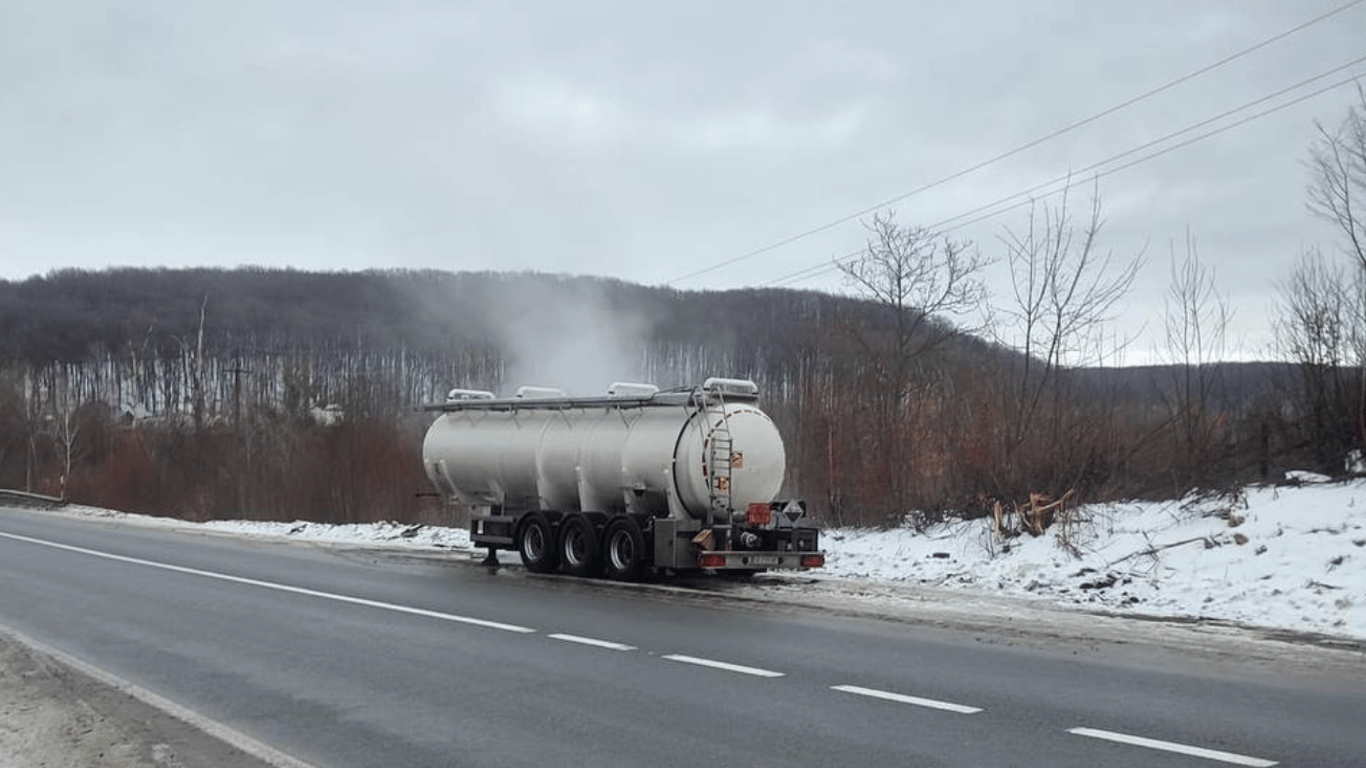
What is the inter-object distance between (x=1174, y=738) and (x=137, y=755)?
620cm

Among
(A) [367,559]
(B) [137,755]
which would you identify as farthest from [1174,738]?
(A) [367,559]

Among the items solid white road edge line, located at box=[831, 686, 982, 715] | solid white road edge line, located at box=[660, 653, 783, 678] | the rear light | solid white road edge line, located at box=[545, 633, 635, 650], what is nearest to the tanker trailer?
the rear light

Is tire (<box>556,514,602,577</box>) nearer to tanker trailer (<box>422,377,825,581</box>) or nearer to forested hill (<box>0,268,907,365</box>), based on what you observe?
tanker trailer (<box>422,377,825,581</box>)

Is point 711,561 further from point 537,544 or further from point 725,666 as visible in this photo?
point 725,666

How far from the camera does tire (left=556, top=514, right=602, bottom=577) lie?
18312mm

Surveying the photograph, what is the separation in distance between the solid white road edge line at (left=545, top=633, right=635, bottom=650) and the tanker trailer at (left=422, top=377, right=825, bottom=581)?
16.6 ft

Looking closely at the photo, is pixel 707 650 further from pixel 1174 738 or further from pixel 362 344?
pixel 362 344

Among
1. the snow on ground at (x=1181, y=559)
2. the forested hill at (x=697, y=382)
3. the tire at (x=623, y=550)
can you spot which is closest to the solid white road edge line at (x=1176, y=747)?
the snow on ground at (x=1181, y=559)

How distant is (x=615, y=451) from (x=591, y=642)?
270 inches

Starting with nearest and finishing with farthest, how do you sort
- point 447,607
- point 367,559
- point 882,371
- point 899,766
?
point 899,766 → point 447,607 → point 367,559 → point 882,371

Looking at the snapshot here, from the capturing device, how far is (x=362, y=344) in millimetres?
61062

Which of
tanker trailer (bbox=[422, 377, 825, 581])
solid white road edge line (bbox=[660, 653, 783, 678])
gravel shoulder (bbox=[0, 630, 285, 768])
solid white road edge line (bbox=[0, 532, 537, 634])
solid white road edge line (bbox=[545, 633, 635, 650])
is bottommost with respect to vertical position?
gravel shoulder (bbox=[0, 630, 285, 768])

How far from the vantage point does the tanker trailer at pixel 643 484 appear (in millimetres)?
17250

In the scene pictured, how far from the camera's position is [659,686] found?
924cm
